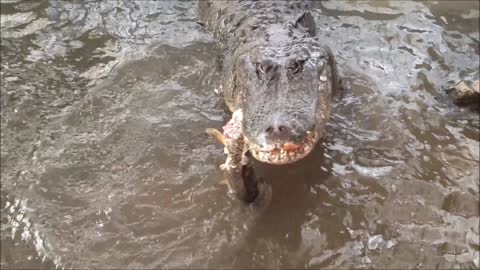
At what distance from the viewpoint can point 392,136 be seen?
131 inches

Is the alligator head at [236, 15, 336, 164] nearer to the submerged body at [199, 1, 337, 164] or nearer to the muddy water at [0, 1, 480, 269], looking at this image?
the submerged body at [199, 1, 337, 164]

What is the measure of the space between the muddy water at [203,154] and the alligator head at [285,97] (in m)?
0.46

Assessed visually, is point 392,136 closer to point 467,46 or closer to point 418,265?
point 418,265

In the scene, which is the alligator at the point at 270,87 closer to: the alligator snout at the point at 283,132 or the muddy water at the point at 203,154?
the alligator snout at the point at 283,132

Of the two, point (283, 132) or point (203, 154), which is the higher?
point (283, 132)

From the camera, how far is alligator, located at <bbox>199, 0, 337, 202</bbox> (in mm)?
2443

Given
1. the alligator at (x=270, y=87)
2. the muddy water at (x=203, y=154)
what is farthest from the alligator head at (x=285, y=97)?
the muddy water at (x=203, y=154)

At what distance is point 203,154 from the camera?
10.7 feet

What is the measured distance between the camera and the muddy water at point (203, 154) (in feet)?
8.88

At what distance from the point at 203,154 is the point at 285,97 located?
79cm

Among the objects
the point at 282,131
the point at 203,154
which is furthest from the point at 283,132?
the point at 203,154

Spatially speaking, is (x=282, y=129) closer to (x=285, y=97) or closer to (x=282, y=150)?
(x=282, y=150)

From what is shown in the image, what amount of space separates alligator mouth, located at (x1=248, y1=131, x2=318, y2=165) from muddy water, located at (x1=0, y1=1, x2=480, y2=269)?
0.54 metres

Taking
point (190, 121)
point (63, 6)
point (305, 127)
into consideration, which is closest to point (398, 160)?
point (305, 127)
